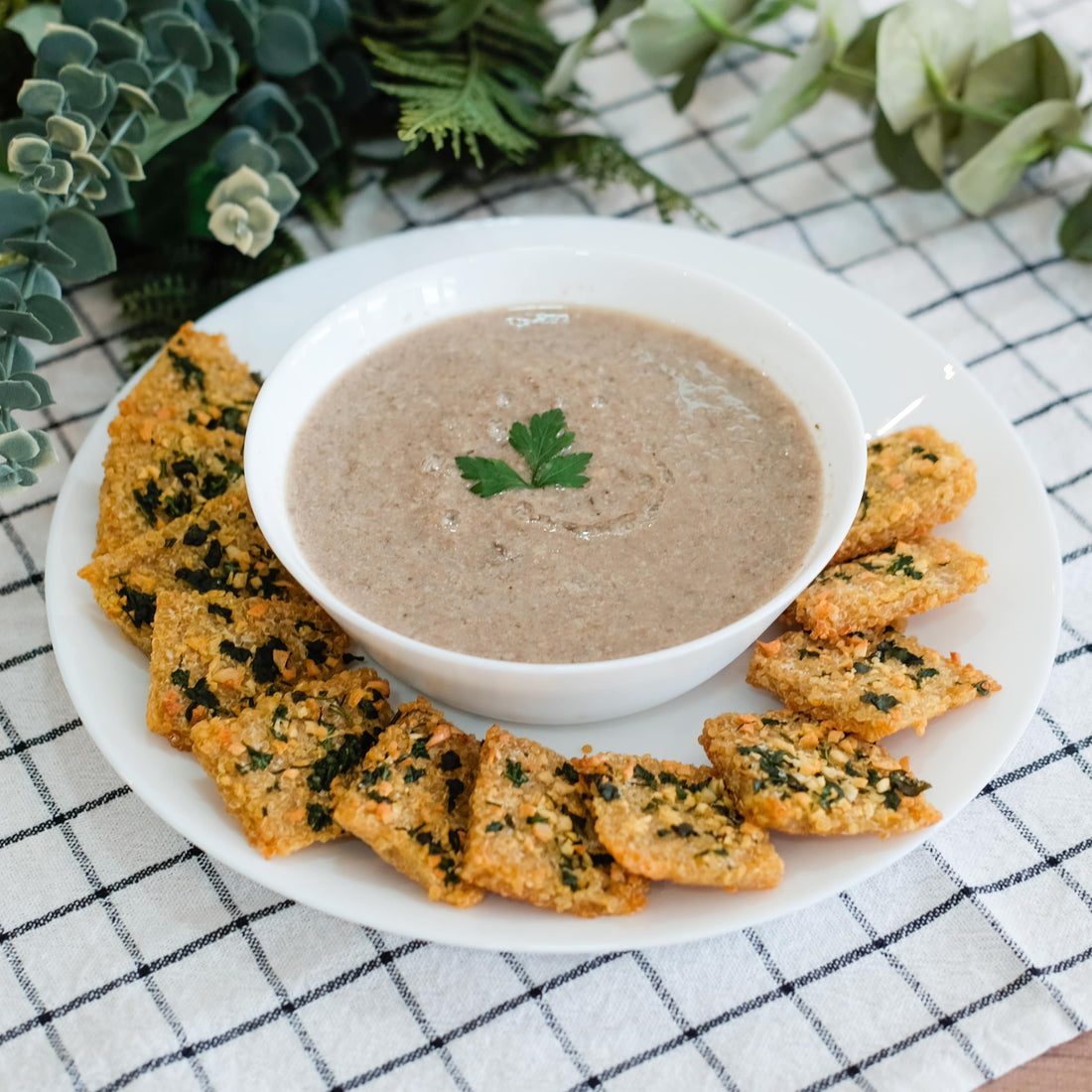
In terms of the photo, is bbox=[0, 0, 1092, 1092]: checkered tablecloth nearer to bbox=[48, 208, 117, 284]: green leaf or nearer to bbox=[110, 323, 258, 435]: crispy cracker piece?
bbox=[110, 323, 258, 435]: crispy cracker piece

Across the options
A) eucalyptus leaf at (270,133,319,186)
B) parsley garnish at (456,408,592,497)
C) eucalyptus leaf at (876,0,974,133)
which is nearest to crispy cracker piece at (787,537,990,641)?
parsley garnish at (456,408,592,497)

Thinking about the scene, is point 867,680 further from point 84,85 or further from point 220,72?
point 220,72

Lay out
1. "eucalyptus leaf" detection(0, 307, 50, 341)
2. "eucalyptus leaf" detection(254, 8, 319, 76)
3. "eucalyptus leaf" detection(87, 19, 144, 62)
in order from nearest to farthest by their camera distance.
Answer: "eucalyptus leaf" detection(0, 307, 50, 341), "eucalyptus leaf" detection(87, 19, 144, 62), "eucalyptus leaf" detection(254, 8, 319, 76)

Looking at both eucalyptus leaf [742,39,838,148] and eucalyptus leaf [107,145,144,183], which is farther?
eucalyptus leaf [742,39,838,148]

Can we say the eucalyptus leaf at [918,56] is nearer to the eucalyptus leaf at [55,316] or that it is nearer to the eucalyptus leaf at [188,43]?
the eucalyptus leaf at [188,43]

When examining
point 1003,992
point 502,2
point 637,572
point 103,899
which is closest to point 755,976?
point 1003,992

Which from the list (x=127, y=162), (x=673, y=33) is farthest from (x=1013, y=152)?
(x=127, y=162)

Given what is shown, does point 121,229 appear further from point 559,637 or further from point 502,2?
point 559,637
